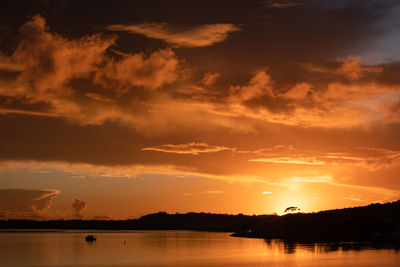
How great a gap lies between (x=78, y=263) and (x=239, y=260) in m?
40.7

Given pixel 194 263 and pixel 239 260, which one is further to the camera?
pixel 239 260

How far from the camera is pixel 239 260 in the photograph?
124 meters

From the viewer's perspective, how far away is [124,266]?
110062 mm

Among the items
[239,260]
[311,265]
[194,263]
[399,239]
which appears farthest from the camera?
[399,239]

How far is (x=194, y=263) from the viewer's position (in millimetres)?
116250

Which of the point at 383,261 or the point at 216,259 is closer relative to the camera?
the point at 383,261

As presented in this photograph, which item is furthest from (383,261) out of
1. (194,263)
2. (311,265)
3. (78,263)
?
(78,263)

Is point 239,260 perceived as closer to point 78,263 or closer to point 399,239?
point 78,263

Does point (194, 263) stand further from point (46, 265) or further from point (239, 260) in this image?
point (46, 265)

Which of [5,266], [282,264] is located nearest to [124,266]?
[5,266]

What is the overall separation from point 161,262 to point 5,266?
1450 inches

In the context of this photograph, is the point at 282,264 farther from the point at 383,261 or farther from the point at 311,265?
the point at 383,261

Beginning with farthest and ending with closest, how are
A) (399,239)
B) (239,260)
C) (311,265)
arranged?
(399,239)
(239,260)
(311,265)

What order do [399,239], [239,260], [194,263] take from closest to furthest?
1. [194,263]
2. [239,260]
3. [399,239]
